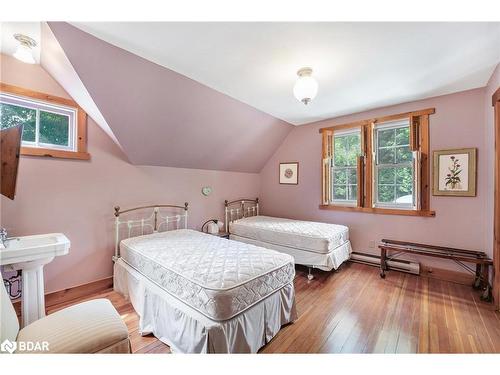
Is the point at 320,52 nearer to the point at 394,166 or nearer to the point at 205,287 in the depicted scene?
the point at 205,287

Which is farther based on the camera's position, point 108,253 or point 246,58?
A: point 108,253

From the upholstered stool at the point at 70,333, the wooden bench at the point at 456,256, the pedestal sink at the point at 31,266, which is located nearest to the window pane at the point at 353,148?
the wooden bench at the point at 456,256

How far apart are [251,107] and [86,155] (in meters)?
2.20

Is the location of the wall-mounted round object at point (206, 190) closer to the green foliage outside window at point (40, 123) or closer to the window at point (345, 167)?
the green foliage outside window at point (40, 123)

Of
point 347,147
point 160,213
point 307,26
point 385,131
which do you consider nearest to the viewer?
point 307,26

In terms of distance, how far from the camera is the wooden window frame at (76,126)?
1957mm

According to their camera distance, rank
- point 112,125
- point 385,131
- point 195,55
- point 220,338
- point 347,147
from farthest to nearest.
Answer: point 347,147, point 385,131, point 112,125, point 195,55, point 220,338

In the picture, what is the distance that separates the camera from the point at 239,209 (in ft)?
14.0

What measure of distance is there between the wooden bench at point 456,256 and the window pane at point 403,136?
1.48 m

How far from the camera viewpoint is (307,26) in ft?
4.99

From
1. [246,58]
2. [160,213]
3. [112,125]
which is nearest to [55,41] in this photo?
[112,125]

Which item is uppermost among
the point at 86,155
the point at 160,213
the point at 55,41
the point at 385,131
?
the point at 55,41

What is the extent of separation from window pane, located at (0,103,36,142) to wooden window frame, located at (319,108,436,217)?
3.90 m
